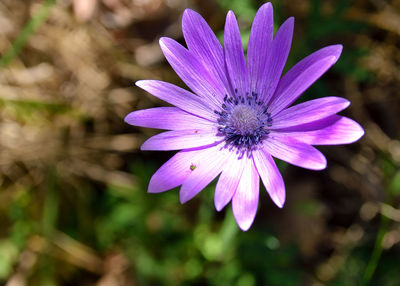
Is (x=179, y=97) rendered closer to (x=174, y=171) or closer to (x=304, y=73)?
(x=174, y=171)

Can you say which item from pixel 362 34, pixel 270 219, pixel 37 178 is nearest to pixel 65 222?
pixel 37 178

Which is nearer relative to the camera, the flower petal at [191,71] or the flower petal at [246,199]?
the flower petal at [246,199]

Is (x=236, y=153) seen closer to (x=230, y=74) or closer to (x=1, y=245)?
(x=230, y=74)

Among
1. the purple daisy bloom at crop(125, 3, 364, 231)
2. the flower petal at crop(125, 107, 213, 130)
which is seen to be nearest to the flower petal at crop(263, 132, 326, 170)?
the purple daisy bloom at crop(125, 3, 364, 231)

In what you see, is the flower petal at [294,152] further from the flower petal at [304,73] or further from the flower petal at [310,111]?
the flower petal at [304,73]

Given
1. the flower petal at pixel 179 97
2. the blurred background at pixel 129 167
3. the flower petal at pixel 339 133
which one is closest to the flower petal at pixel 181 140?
the flower petal at pixel 179 97
